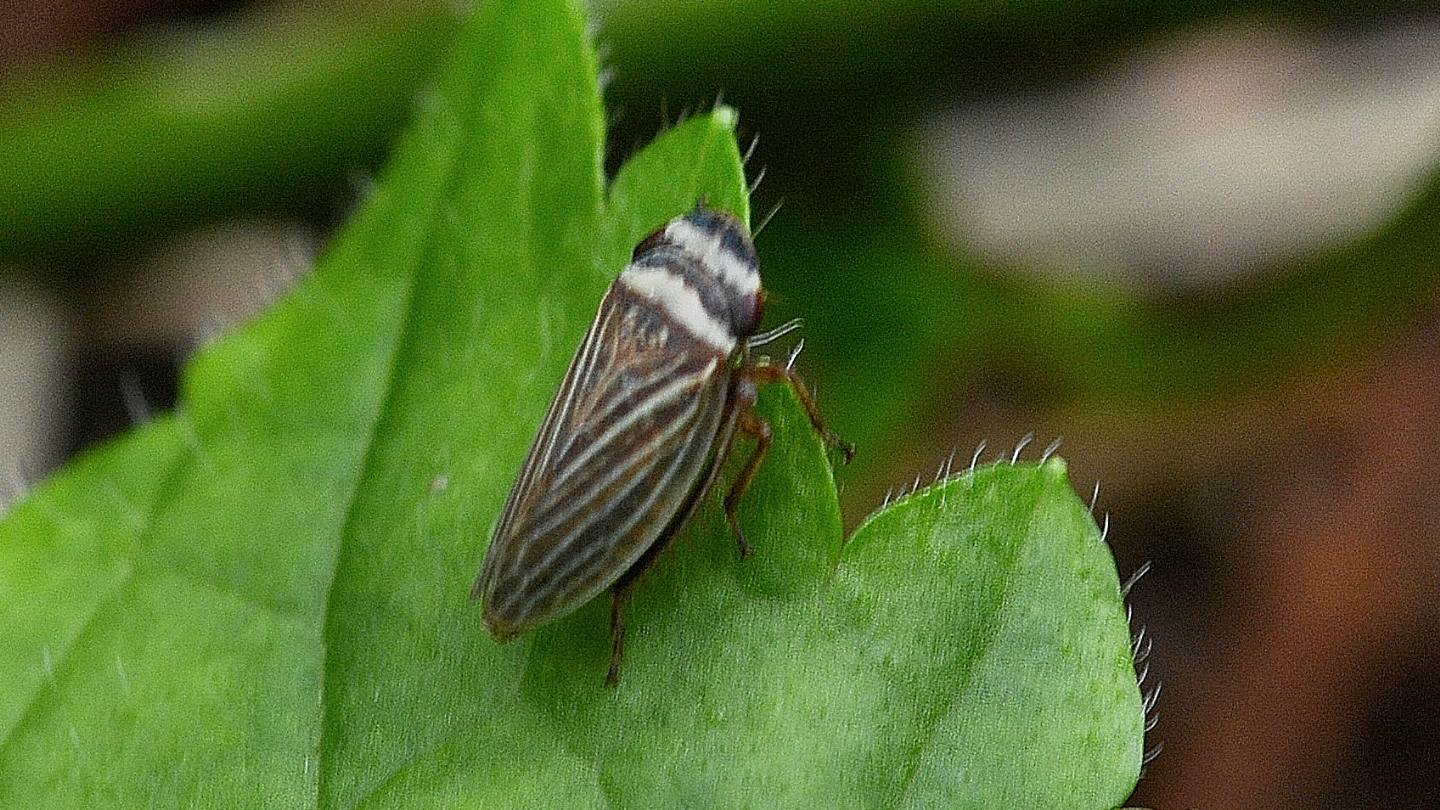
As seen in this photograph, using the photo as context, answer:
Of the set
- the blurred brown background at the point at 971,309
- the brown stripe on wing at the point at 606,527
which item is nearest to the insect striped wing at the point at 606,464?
the brown stripe on wing at the point at 606,527

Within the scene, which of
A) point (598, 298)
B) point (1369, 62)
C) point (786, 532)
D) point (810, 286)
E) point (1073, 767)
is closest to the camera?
point (1073, 767)

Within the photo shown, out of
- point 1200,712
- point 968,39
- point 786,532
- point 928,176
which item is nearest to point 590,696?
point 786,532

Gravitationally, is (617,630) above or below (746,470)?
below

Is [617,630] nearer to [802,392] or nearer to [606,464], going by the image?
[606,464]

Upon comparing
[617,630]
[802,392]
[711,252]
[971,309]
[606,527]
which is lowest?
[971,309]

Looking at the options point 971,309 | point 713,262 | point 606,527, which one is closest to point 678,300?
point 713,262

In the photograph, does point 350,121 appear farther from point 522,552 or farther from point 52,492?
point 522,552

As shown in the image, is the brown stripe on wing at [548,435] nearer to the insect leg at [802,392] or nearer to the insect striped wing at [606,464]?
the insect striped wing at [606,464]
